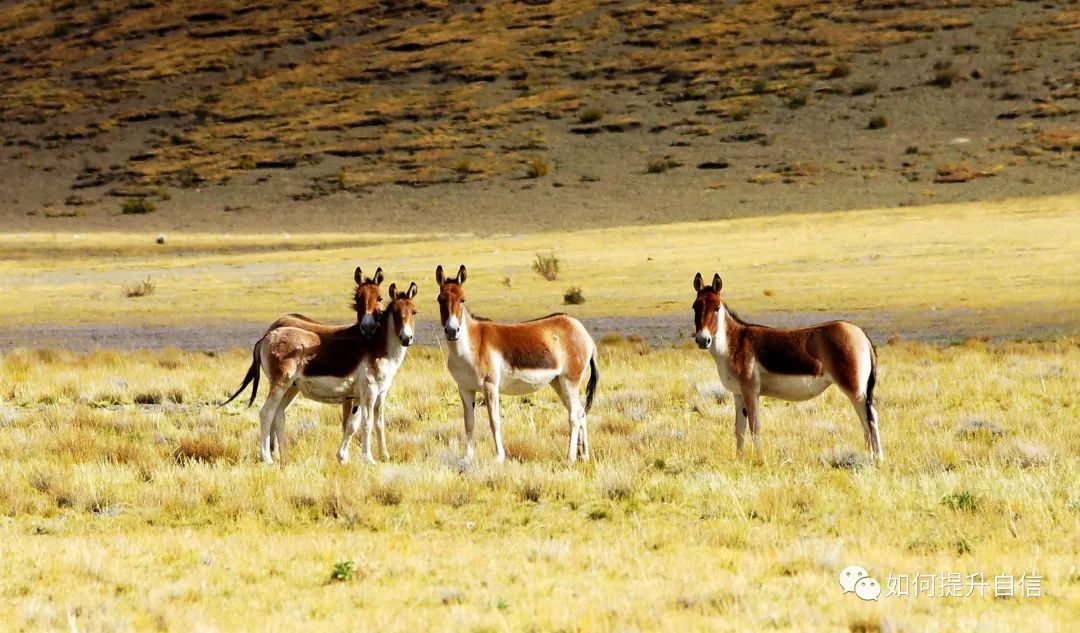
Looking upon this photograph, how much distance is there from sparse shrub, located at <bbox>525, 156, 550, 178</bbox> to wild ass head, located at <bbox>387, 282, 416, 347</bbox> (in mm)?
49245

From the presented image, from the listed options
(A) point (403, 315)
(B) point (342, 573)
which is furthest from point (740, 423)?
(B) point (342, 573)

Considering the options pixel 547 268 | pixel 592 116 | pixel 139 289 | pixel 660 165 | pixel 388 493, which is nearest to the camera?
pixel 388 493

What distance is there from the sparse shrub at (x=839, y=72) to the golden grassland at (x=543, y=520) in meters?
52.2

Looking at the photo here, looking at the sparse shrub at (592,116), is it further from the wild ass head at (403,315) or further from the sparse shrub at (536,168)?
the wild ass head at (403,315)

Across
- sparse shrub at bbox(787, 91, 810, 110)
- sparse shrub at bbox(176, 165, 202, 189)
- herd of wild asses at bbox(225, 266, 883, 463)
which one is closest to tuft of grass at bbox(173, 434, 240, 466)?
herd of wild asses at bbox(225, 266, 883, 463)

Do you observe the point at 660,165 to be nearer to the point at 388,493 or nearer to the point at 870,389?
the point at 870,389

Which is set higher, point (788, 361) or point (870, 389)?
point (788, 361)

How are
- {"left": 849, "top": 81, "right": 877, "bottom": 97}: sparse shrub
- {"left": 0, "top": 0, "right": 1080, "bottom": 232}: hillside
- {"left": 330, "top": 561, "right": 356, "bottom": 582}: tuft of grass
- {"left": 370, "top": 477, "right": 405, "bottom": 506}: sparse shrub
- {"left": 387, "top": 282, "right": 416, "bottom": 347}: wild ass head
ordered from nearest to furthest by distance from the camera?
1. {"left": 330, "top": 561, "right": 356, "bottom": 582}: tuft of grass
2. {"left": 370, "top": 477, "right": 405, "bottom": 506}: sparse shrub
3. {"left": 387, "top": 282, "right": 416, "bottom": 347}: wild ass head
4. {"left": 0, "top": 0, "right": 1080, "bottom": 232}: hillside
5. {"left": 849, "top": 81, "right": 877, "bottom": 97}: sparse shrub

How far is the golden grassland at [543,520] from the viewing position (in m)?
7.66

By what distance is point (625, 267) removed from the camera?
129ft

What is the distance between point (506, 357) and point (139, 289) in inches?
1003

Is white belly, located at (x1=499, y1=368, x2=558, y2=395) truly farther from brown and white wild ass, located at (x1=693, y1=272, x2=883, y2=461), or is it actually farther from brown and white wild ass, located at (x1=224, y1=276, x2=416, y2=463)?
brown and white wild ass, located at (x1=693, y1=272, x2=883, y2=461)

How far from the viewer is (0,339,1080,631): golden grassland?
25.1 ft

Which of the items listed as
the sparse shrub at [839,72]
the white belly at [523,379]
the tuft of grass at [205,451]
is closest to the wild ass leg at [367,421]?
the white belly at [523,379]
